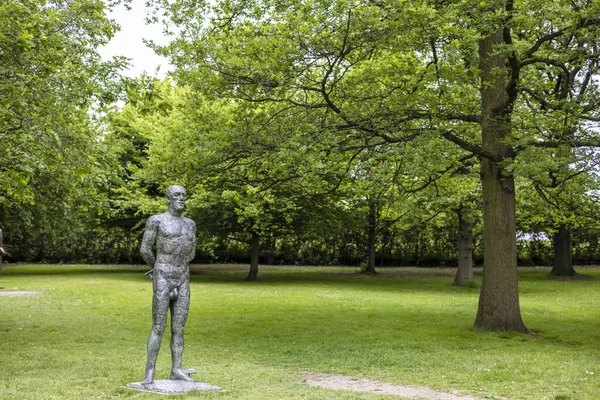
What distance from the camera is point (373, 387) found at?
10211mm

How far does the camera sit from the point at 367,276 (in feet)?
130

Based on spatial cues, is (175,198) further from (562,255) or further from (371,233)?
(562,255)

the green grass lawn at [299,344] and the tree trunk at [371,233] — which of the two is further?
the tree trunk at [371,233]

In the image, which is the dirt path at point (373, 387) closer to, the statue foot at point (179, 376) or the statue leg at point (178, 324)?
the statue foot at point (179, 376)

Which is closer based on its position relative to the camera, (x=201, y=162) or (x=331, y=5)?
(x=331, y=5)

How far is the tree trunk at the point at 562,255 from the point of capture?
3706 centimetres

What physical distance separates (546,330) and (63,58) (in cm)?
1270

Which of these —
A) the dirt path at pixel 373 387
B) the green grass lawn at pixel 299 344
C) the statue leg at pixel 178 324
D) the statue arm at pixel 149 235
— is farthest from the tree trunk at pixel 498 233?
the statue arm at pixel 149 235

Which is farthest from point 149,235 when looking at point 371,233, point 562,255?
point 562,255

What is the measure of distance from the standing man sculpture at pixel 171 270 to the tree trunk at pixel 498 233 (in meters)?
8.65

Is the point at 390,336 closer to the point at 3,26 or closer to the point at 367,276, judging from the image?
the point at 3,26

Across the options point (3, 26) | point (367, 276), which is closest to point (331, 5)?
point (3, 26)

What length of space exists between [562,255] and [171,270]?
32318mm

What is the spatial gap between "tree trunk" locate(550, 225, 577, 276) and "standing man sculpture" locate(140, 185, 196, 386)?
31161 mm
